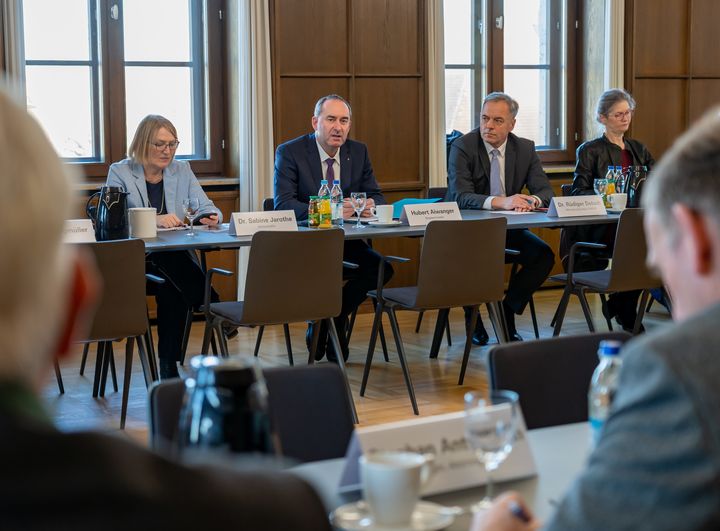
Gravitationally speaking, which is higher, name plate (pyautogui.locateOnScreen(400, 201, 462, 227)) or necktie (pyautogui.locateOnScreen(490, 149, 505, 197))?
necktie (pyautogui.locateOnScreen(490, 149, 505, 197))

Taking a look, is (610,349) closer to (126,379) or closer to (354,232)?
(126,379)

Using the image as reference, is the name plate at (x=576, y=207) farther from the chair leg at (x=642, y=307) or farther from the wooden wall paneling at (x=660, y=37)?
the wooden wall paneling at (x=660, y=37)

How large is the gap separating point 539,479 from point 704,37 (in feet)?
26.7

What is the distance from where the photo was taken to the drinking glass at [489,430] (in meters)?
1.47

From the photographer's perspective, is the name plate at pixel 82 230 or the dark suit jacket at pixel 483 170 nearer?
the name plate at pixel 82 230

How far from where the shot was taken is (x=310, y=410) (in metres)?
2.09

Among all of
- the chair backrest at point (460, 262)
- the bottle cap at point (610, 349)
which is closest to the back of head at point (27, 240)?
the bottle cap at point (610, 349)

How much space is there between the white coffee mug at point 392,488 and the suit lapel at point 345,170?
15.7 feet

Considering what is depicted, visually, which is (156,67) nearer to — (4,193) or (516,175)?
(516,175)

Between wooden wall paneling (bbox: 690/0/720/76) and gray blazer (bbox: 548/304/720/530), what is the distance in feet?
27.6

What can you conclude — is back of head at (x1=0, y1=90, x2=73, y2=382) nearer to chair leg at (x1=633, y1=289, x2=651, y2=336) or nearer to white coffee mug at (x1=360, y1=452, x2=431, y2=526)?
white coffee mug at (x1=360, y1=452, x2=431, y2=526)

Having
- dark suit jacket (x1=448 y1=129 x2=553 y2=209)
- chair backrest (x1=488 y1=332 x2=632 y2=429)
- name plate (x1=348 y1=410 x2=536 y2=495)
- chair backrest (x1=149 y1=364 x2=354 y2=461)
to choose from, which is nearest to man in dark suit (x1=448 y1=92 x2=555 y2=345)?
dark suit jacket (x1=448 y1=129 x2=553 y2=209)

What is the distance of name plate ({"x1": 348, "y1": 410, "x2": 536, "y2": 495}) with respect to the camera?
1481 mm

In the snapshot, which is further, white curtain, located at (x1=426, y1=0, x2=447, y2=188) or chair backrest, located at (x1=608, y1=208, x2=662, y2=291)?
white curtain, located at (x1=426, y1=0, x2=447, y2=188)
